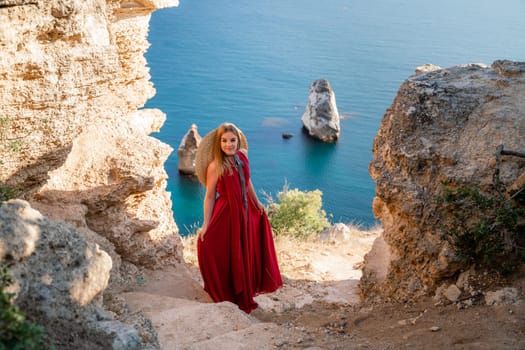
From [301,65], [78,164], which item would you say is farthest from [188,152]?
[78,164]

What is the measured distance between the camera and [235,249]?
5527mm

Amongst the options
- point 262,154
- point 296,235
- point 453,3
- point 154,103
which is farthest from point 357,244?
point 453,3

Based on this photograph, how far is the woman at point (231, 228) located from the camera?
17.5 feet

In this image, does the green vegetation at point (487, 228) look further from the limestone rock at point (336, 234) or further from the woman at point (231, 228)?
the limestone rock at point (336, 234)

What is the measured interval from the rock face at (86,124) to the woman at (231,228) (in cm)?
81

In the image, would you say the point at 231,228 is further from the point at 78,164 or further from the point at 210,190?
the point at 78,164

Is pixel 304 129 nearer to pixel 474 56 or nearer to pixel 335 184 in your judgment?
pixel 335 184

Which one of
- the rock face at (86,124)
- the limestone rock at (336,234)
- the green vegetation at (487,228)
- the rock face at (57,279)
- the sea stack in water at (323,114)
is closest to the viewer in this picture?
the rock face at (57,279)

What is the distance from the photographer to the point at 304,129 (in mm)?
22109

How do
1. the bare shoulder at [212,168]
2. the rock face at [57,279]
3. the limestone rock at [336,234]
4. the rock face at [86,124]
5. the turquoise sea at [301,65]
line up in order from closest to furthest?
the rock face at [57,279] → the rock face at [86,124] → the bare shoulder at [212,168] → the limestone rock at [336,234] → the turquoise sea at [301,65]

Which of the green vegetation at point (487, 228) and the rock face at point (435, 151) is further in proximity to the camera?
the rock face at point (435, 151)

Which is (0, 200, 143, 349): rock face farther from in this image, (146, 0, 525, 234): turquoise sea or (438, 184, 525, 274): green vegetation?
(146, 0, 525, 234): turquoise sea

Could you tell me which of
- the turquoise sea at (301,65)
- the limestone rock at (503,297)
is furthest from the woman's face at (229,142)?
the turquoise sea at (301,65)

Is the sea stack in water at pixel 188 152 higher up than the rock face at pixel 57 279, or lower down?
lower down
